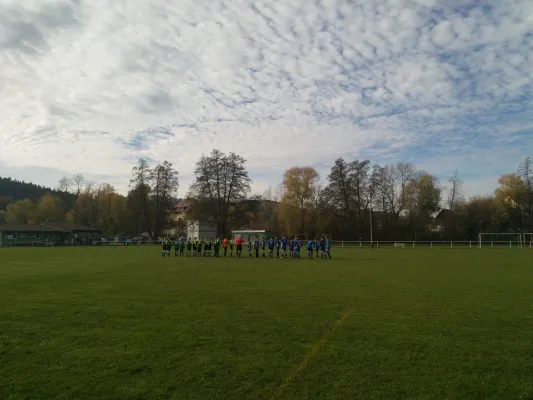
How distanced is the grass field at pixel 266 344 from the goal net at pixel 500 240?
48.3 metres

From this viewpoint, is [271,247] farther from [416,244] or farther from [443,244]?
[443,244]

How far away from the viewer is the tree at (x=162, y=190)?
2894 inches

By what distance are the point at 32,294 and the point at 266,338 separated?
28.4 ft

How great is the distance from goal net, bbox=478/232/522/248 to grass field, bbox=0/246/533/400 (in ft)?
158

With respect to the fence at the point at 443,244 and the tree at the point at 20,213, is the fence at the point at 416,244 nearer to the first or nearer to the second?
the fence at the point at 443,244

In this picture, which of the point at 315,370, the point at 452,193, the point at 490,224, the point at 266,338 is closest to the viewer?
the point at 315,370

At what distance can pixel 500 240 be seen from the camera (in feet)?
190

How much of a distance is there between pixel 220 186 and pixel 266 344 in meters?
63.2

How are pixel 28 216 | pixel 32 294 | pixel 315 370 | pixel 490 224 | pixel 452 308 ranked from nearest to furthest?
1. pixel 315 370
2. pixel 452 308
3. pixel 32 294
4. pixel 490 224
5. pixel 28 216

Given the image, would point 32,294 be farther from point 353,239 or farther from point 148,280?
point 353,239

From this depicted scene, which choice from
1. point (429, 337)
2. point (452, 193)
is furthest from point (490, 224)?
point (429, 337)

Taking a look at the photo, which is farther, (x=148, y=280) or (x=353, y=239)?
(x=353, y=239)

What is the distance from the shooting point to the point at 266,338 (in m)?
7.48

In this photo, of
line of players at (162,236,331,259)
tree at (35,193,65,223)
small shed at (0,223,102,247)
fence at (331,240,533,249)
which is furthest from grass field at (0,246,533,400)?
tree at (35,193,65,223)
